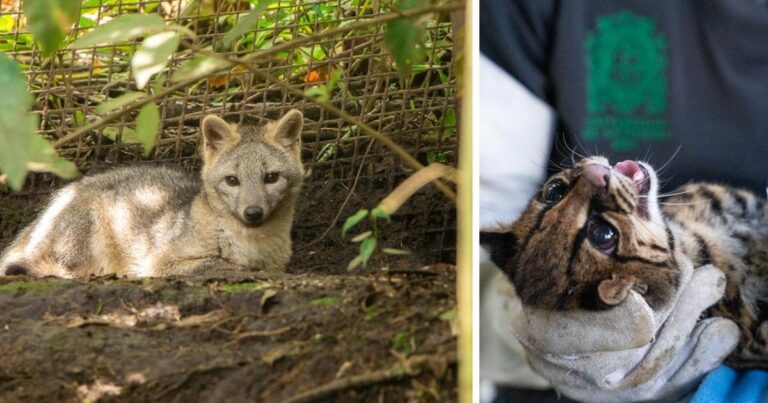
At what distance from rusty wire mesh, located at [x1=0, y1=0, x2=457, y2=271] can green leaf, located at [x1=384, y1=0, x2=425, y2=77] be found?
0.21 m

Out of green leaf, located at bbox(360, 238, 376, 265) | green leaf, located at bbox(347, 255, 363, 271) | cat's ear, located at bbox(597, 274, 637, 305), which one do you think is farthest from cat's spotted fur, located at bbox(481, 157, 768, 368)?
green leaf, located at bbox(347, 255, 363, 271)

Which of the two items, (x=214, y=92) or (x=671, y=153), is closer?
(x=671, y=153)

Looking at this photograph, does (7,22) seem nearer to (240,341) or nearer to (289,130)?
(289,130)

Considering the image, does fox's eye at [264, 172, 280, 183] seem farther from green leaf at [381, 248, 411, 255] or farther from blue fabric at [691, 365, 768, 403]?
blue fabric at [691, 365, 768, 403]

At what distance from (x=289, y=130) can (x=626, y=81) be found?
1.05m

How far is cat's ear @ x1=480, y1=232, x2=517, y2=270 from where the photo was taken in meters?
1.72

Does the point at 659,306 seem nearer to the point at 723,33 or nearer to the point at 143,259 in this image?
the point at 723,33

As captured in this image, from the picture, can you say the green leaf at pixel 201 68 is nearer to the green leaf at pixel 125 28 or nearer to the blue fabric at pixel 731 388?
the green leaf at pixel 125 28

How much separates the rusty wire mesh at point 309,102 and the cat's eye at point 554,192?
0.41 m

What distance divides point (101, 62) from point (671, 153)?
4.98 feet

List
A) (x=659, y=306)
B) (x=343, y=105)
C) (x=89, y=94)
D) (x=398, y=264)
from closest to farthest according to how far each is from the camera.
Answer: (x=659, y=306)
(x=398, y=264)
(x=343, y=105)
(x=89, y=94)

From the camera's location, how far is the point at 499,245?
173 centimetres

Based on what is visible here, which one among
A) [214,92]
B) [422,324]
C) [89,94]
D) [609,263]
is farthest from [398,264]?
[89,94]

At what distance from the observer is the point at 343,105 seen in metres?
2.36
